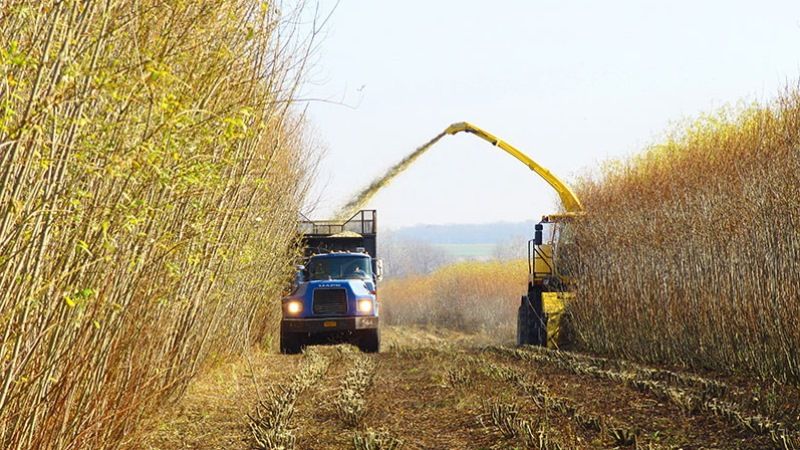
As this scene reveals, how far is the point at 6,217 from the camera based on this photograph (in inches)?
176

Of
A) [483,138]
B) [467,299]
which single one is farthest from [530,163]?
[467,299]

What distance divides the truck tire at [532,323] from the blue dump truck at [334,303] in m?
2.82

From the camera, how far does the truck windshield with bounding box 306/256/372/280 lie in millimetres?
18859

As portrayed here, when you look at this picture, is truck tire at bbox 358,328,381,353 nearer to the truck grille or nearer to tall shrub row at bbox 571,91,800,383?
the truck grille

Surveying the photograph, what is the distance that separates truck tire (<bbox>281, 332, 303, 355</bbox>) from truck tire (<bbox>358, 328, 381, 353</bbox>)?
1121 millimetres

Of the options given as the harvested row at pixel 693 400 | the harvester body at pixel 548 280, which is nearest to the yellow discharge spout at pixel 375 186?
the harvester body at pixel 548 280

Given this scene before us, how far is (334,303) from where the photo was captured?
18.3m

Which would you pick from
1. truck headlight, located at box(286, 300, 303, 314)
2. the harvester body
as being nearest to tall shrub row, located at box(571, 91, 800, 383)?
the harvester body

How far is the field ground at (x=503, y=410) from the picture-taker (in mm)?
7992

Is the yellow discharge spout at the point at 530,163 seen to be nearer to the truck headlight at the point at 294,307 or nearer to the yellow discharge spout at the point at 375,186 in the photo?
the yellow discharge spout at the point at 375,186

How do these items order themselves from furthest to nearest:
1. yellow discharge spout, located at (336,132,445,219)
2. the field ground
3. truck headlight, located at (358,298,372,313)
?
1. yellow discharge spout, located at (336,132,445,219)
2. truck headlight, located at (358,298,372,313)
3. the field ground

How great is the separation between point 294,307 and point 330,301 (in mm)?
691

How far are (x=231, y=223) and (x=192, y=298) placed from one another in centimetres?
81

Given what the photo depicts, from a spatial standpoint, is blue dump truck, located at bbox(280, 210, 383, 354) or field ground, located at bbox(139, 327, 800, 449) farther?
blue dump truck, located at bbox(280, 210, 383, 354)
